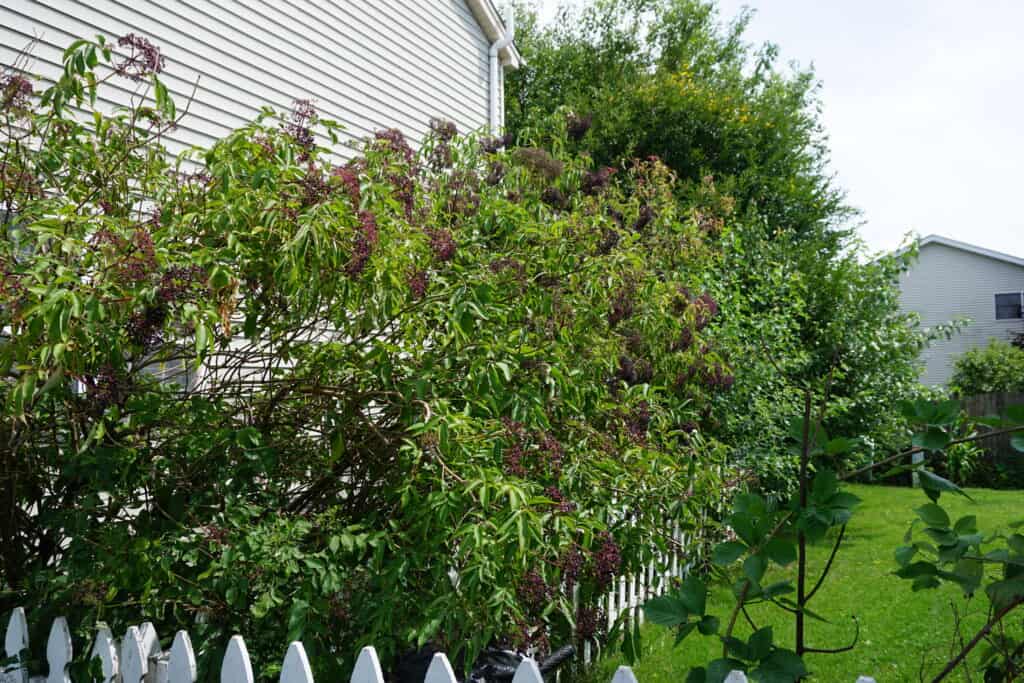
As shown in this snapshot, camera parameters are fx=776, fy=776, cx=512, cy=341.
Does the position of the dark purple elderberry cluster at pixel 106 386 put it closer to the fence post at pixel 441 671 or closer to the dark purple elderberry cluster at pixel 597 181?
the fence post at pixel 441 671

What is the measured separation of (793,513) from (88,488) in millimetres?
2523

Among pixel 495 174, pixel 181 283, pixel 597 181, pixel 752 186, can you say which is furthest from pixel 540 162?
pixel 752 186

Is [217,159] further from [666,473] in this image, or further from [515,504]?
[666,473]

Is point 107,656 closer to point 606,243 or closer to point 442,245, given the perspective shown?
point 442,245

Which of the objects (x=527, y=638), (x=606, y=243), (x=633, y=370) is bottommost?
(x=527, y=638)

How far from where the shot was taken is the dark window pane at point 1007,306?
25.7 meters

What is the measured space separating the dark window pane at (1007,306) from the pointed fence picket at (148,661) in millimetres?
28807

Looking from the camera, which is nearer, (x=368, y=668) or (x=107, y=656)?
(x=368, y=668)

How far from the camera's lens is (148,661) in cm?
232

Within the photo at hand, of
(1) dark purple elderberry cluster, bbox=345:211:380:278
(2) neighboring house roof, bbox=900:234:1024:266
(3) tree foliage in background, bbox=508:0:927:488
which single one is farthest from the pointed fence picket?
(2) neighboring house roof, bbox=900:234:1024:266

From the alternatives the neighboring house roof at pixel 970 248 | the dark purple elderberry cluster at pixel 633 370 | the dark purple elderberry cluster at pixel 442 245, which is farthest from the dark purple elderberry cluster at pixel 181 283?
the neighboring house roof at pixel 970 248

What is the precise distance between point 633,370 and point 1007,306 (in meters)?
26.8

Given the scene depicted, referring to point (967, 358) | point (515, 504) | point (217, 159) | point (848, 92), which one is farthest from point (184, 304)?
point (848, 92)

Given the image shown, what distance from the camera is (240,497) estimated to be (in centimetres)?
282
